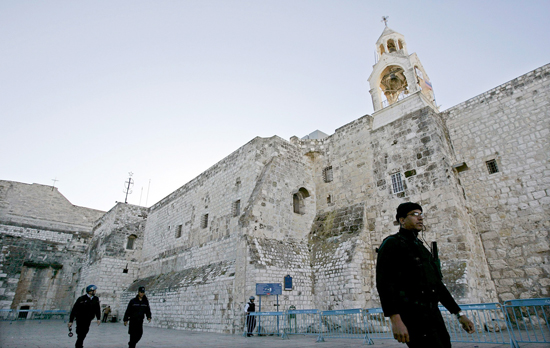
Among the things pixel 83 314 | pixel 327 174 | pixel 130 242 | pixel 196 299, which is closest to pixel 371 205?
pixel 327 174

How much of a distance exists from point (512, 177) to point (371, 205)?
457cm

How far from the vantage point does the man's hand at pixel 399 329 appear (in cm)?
215

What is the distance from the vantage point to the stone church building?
31.3ft

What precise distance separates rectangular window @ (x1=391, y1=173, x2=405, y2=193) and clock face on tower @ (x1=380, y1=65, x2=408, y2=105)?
445 centimetres

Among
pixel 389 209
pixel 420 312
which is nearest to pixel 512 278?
pixel 389 209

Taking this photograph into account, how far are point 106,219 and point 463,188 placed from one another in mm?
21657

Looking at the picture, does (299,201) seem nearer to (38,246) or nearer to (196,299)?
(196,299)

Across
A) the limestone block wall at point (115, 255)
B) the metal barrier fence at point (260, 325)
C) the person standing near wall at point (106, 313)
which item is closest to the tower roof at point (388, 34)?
the metal barrier fence at point (260, 325)

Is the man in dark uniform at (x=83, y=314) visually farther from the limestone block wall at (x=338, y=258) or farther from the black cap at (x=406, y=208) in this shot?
the limestone block wall at (x=338, y=258)

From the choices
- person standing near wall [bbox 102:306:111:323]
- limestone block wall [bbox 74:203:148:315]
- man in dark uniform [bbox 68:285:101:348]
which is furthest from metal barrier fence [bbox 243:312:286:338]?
limestone block wall [bbox 74:203:148:315]

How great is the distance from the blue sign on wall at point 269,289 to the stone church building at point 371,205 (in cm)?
36

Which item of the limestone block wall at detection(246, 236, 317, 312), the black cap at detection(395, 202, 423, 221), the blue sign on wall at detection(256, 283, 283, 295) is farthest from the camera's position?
the limestone block wall at detection(246, 236, 317, 312)

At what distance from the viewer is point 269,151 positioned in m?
13.8

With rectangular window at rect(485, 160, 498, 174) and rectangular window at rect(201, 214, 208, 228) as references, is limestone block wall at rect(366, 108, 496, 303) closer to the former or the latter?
rectangular window at rect(485, 160, 498, 174)
